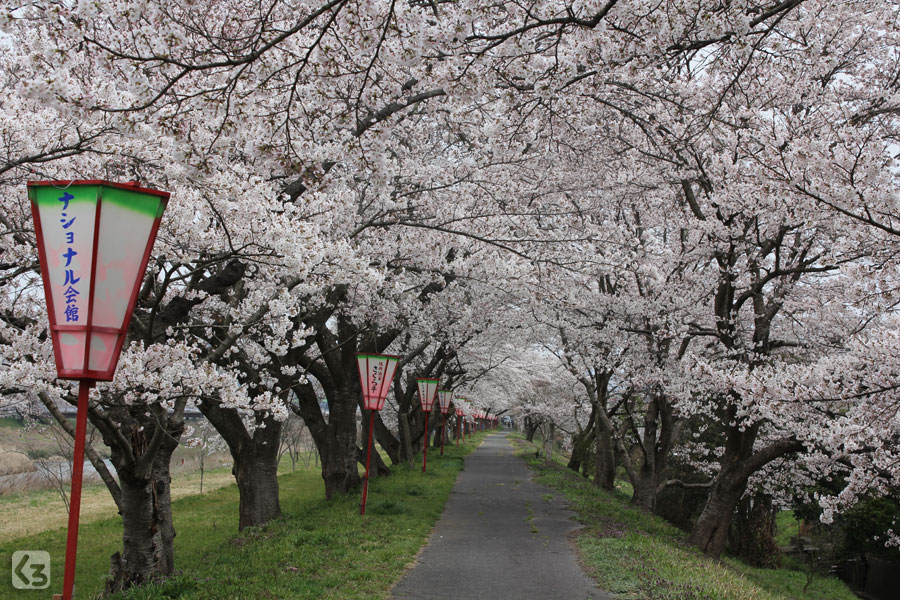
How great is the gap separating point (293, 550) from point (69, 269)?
5.90 metres

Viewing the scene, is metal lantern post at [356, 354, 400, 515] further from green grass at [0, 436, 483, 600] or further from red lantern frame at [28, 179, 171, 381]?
red lantern frame at [28, 179, 171, 381]

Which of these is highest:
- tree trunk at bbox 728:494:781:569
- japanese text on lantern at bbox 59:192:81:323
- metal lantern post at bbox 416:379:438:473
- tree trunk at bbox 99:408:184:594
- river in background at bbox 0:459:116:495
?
japanese text on lantern at bbox 59:192:81:323

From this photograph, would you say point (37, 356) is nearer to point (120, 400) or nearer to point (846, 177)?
point (120, 400)

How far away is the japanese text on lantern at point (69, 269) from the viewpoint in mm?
3000

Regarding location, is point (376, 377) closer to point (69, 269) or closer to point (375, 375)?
point (375, 375)

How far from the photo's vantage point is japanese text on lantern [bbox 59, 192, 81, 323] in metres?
3.00

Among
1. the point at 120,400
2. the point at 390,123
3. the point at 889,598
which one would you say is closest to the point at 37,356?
the point at 120,400

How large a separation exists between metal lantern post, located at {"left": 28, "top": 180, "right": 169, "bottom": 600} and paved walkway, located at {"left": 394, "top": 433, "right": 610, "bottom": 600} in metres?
4.22

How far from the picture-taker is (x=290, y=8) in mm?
7109

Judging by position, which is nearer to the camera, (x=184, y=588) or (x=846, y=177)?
(x=846, y=177)

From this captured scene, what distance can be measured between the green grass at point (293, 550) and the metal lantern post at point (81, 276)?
3384mm

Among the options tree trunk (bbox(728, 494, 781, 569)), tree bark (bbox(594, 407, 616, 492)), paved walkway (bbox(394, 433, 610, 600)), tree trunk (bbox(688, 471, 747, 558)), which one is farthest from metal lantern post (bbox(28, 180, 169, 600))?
tree trunk (bbox(728, 494, 781, 569))

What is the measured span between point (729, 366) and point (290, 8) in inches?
332

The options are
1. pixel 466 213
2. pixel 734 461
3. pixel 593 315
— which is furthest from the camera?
pixel 593 315
